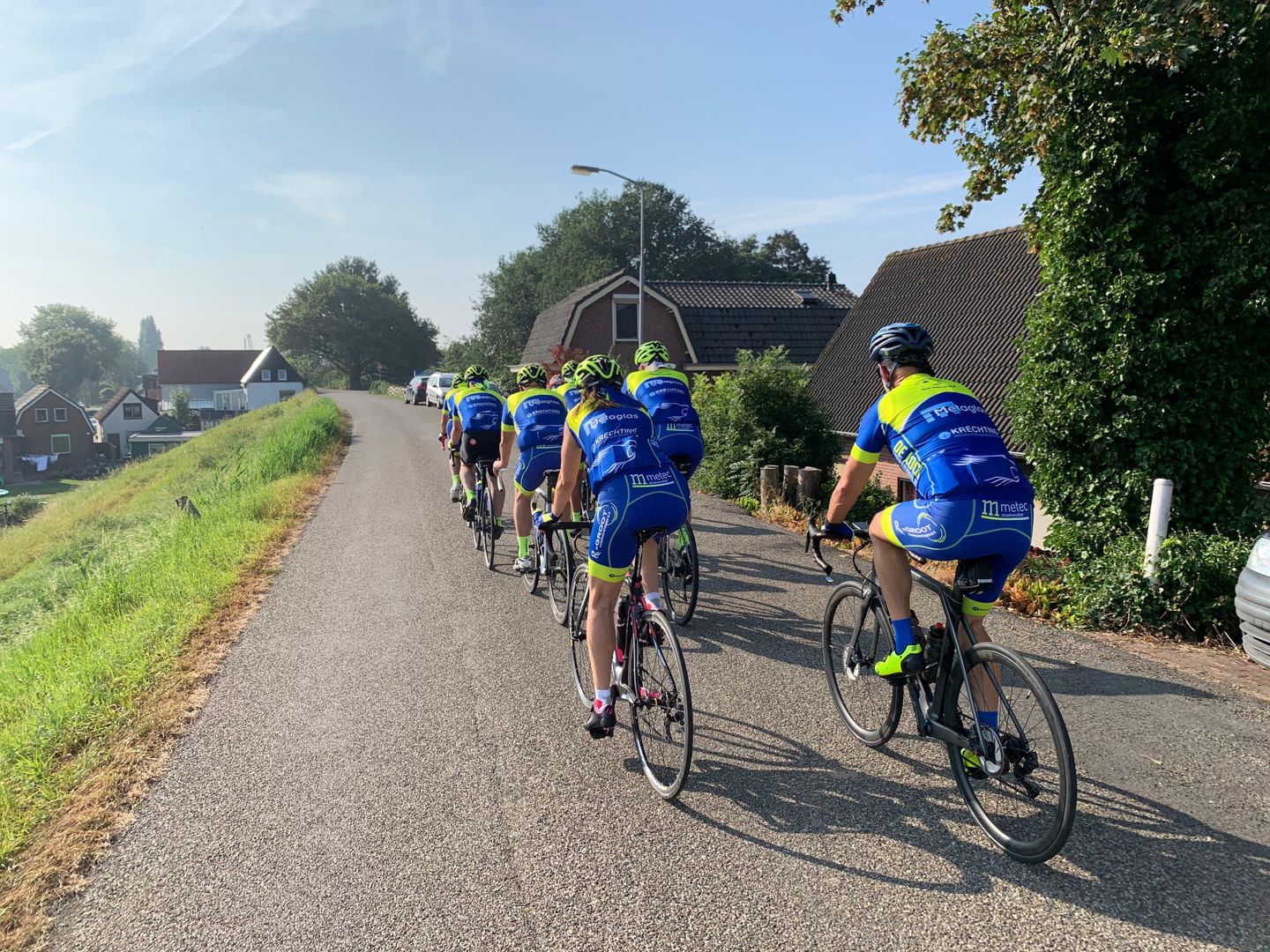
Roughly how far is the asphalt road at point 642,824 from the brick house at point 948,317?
45.9ft

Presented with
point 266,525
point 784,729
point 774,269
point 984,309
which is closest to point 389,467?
point 266,525

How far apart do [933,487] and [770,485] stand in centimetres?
814

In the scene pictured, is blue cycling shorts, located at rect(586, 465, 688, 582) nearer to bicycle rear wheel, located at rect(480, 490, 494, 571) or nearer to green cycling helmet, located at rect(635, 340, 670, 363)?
green cycling helmet, located at rect(635, 340, 670, 363)

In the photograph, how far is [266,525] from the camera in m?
10.3

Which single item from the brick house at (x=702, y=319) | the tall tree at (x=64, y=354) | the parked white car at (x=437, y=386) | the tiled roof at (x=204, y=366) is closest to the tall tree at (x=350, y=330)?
the tiled roof at (x=204, y=366)

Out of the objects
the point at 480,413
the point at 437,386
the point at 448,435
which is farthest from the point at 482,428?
the point at 437,386

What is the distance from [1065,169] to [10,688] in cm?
1009

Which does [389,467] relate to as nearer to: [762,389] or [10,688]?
[762,389]

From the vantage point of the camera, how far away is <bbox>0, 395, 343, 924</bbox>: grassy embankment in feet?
13.5

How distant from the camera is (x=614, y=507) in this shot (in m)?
3.92

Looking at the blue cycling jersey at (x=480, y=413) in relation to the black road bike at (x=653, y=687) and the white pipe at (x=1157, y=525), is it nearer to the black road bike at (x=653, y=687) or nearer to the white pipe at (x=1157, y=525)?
the black road bike at (x=653, y=687)

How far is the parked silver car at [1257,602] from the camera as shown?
4652 millimetres

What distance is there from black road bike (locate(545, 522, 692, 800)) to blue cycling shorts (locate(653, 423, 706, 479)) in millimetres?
2717

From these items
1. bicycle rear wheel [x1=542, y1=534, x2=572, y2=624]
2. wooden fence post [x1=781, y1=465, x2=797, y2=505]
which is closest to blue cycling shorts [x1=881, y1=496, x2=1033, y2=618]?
bicycle rear wheel [x1=542, y1=534, x2=572, y2=624]
